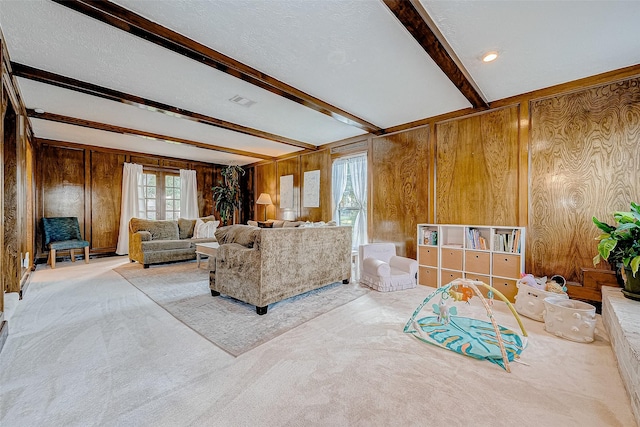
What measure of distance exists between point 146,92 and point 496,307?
4672mm

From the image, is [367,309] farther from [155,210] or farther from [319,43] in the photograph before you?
[155,210]

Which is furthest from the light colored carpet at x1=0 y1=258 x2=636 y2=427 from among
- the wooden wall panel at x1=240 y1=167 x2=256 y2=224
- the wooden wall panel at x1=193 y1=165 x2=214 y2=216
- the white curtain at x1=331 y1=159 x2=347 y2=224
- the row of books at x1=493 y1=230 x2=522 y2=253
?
the wooden wall panel at x1=240 y1=167 x2=256 y2=224

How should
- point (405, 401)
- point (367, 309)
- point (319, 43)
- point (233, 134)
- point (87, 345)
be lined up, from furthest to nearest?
point (233, 134) < point (367, 309) < point (319, 43) < point (87, 345) < point (405, 401)

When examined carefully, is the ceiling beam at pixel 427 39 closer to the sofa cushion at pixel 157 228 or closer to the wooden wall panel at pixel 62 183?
the sofa cushion at pixel 157 228

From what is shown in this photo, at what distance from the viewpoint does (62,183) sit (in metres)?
5.56

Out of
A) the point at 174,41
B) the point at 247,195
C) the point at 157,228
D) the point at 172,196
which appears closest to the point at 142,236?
the point at 157,228

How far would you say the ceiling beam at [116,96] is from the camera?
2668 millimetres

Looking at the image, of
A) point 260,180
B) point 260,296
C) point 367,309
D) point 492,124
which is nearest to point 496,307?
point 367,309

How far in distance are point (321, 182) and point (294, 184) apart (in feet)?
2.96

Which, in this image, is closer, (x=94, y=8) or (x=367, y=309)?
(x=94, y=8)

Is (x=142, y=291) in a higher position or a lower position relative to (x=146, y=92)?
lower

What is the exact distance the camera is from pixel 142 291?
3439mm

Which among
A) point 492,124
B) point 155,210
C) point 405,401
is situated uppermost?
point 492,124

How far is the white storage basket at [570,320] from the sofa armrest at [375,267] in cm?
159
